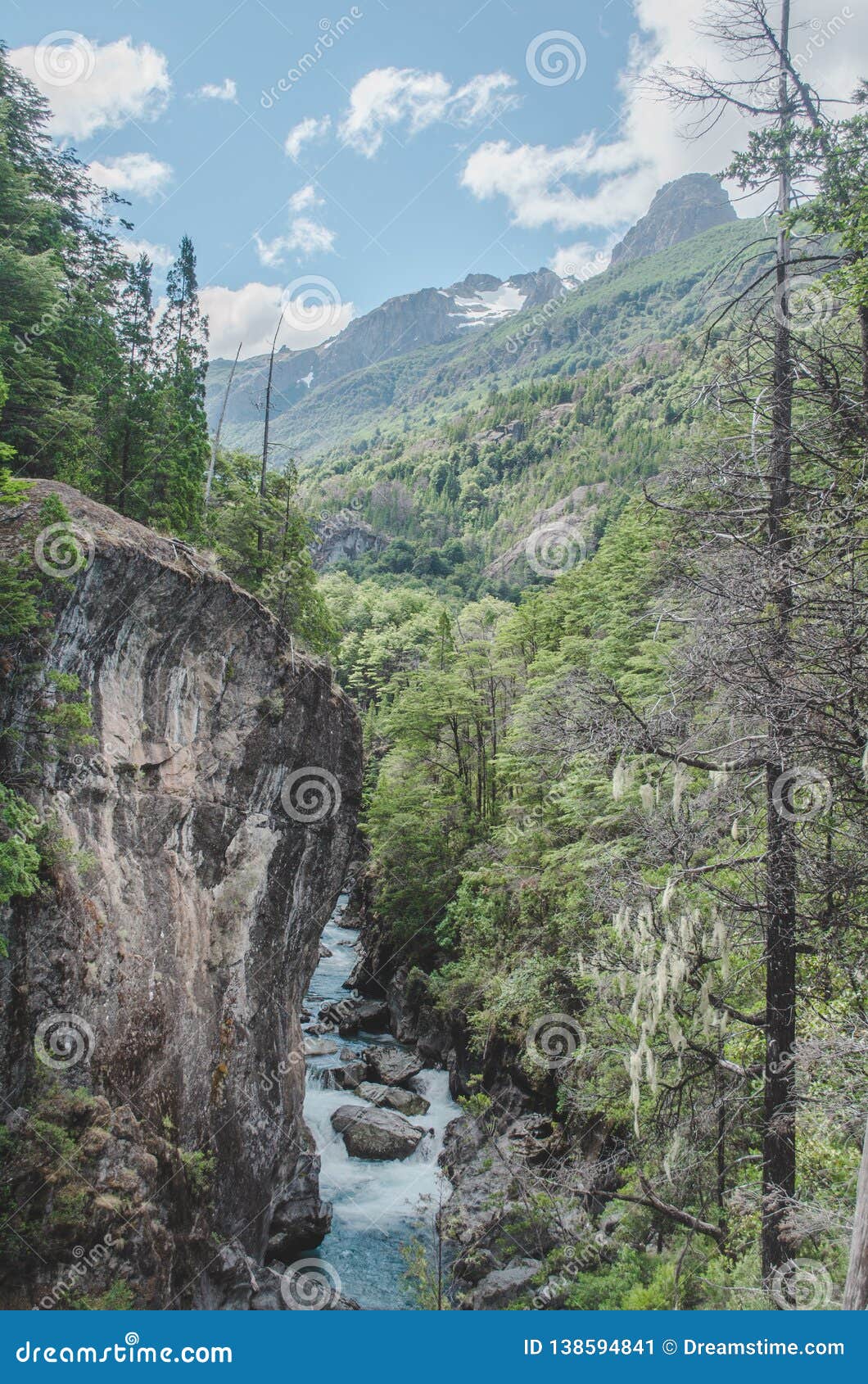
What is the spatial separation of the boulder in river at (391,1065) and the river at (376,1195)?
1.15ft

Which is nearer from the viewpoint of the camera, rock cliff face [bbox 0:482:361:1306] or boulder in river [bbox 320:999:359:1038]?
rock cliff face [bbox 0:482:361:1306]

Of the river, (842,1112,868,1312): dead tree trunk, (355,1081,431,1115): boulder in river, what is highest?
(842,1112,868,1312): dead tree trunk

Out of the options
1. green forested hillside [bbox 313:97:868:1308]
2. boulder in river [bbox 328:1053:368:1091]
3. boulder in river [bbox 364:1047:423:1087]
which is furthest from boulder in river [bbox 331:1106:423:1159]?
boulder in river [bbox 364:1047:423:1087]

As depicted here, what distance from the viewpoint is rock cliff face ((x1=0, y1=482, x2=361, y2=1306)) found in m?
10.2

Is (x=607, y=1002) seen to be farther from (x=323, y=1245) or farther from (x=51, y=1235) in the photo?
(x=323, y=1245)

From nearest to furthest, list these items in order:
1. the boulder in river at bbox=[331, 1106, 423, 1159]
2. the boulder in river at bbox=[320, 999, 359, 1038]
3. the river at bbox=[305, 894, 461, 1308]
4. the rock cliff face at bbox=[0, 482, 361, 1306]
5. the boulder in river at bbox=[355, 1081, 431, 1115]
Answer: the rock cliff face at bbox=[0, 482, 361, 1306], the river at bbox=[305, 894, 461, 1308], the boulder in river at bbox=[331, 1106, 423, 1159], the boulder in river at bbox=[355, 1081, 431, 1115], the boulder in river at bbox=[320, 999, 359, 1038]

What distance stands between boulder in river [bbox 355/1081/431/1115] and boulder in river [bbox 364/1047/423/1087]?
1.96 ft

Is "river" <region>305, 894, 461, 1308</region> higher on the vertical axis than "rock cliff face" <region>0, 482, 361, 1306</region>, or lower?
lower

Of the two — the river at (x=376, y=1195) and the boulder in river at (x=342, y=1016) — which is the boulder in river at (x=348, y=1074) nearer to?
the river at (x=376, y=1195)

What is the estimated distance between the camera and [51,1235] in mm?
9344

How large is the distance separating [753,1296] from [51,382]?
18.9 meters

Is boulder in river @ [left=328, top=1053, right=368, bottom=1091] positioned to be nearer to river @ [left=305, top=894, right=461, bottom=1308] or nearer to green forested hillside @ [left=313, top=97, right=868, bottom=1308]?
river @ [left=305, top=894, right=461, bottom=1308]

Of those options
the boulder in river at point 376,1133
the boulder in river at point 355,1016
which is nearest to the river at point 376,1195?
the boulder in river at point 376,1133

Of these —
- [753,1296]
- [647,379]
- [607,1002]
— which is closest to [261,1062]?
[607,1002]
